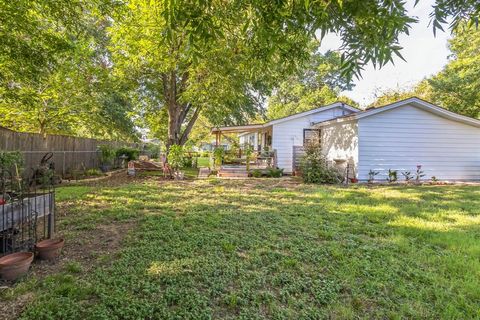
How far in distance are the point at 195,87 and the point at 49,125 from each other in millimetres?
8995

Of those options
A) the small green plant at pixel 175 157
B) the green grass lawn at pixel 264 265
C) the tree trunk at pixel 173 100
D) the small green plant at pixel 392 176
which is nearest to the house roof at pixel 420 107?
the small green plant at pixel 392 176

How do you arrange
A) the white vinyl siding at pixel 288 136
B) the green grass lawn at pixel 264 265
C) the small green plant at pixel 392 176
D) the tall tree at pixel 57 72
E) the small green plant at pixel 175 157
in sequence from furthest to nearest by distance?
the white vinyl siding at pixel 288 136 < the small green plant at pixel 175 157 < the small green plant at pixel 392 176 < the tall tree at pixel 57 72 < the green grass lawn at pixel 264 265

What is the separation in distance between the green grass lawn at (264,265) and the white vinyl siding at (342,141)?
542 centimetres

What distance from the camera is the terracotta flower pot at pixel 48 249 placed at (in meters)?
3.38

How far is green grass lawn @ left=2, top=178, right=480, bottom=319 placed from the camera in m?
2.53

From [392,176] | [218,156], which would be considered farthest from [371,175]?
[218,156]

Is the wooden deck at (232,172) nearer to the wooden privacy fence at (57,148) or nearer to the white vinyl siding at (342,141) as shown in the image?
the white vinyl siding at (342,141)

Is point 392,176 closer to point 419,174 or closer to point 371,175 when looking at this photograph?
point 371,175

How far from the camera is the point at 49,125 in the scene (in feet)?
49.1

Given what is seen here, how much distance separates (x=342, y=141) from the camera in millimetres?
12609

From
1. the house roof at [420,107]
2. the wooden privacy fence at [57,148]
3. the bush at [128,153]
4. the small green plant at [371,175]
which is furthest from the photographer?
the bush at [128,153]

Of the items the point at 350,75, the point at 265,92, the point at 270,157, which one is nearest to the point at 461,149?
the point at 270,157

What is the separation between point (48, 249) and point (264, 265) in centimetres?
269

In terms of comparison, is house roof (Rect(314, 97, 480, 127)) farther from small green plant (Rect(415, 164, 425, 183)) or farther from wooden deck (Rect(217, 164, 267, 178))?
wooden deck (Rect(217, 164, 267, 178))
